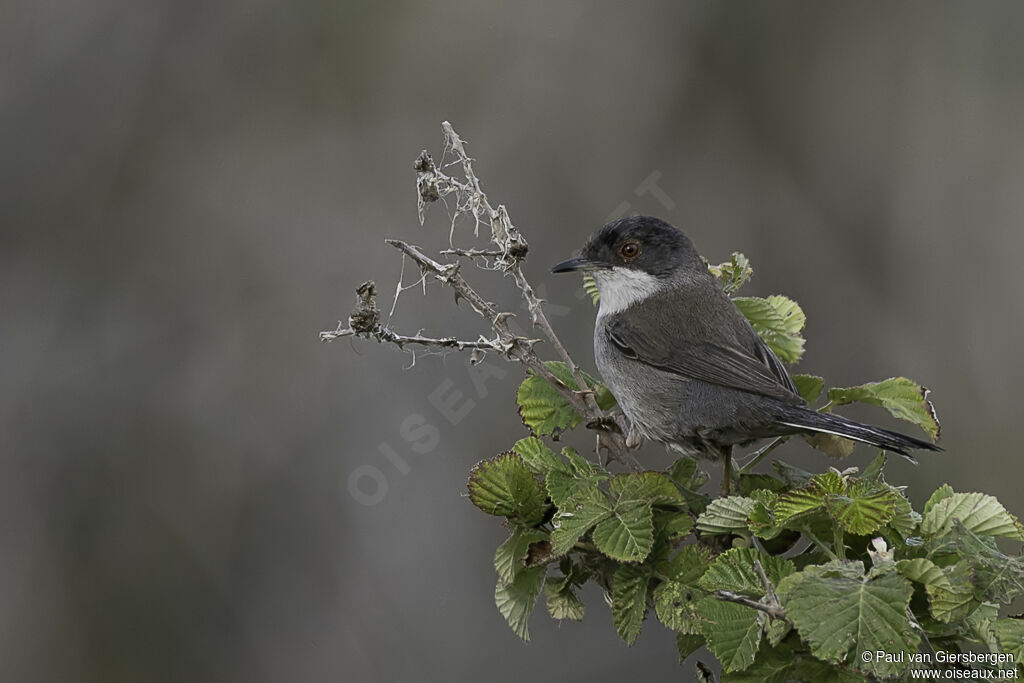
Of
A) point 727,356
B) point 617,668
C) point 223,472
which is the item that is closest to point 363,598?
point 223,472

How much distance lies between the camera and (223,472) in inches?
213

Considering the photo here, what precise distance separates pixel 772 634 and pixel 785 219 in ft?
14.9

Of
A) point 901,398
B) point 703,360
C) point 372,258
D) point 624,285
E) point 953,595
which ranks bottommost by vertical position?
point 953,595

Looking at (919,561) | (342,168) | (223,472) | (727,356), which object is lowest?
(919,561)

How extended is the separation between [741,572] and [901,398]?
0.81 metres

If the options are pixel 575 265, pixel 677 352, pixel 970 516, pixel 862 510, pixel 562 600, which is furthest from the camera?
pixel 575 265

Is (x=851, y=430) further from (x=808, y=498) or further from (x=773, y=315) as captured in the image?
(x=808, y=498)

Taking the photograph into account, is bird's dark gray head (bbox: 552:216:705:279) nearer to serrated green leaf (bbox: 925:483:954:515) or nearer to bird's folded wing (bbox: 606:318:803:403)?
bird's folded wing (bbox: 606:318:803:403)

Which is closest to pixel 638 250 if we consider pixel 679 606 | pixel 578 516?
pixel 578 516

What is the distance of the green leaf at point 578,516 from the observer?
5.58ft

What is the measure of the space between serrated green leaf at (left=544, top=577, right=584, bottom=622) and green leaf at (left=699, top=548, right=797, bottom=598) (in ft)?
1.25

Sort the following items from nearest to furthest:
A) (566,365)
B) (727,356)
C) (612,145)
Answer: (566,365) → (727,356) → (612,145)

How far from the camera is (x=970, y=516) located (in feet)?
5.35

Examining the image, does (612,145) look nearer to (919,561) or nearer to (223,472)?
(223,472)
